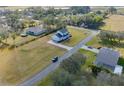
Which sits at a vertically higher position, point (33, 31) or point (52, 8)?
point (52, 8)

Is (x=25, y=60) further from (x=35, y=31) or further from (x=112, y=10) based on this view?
(x=112, y=10)

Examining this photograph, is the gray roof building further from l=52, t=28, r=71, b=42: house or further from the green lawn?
l=52, t=28, r=71, b=42: house

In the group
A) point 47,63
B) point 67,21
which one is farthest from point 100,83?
point 67,21

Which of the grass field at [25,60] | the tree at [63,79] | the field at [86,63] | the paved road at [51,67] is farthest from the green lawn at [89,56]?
the tree at [63,79]

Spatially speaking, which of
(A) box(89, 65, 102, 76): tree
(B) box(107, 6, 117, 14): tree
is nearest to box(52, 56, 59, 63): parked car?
(A) box(89, 65, 102, 76): tree

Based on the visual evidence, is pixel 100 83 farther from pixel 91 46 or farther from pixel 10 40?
pixel 10 40
